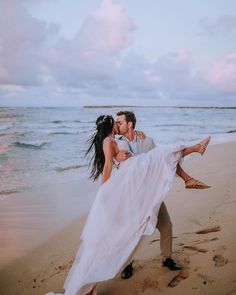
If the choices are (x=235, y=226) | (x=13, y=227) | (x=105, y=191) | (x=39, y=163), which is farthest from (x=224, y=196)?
(x=39, y=163)

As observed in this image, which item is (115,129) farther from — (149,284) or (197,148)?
(149,284)

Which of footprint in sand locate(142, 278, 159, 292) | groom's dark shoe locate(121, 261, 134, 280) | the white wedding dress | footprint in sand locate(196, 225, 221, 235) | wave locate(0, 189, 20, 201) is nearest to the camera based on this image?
the white wedding dress

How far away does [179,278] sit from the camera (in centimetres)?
386

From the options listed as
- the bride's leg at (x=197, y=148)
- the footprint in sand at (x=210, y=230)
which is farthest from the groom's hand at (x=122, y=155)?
the footprint in sand at (x=210, y=230)

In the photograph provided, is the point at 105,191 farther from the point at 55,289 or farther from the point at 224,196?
the point at 224,196

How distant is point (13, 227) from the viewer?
6.66 meters

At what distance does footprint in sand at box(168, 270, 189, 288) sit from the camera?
3.78 meters

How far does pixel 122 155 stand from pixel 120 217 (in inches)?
27.2

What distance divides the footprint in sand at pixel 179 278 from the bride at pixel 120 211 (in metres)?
0.72

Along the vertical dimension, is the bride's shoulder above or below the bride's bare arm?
above

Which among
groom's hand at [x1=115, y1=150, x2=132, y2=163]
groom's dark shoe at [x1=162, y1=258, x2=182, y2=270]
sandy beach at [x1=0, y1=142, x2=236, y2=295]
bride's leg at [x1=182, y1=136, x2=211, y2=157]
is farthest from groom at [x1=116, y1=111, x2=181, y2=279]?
bride's leg at [x1=182, y1=136, x2=211, y2=157]

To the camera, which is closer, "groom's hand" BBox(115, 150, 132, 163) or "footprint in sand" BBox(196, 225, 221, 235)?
"groom's hand" BBox(115, 150, 132, 163)

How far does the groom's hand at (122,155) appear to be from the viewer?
12.5ft

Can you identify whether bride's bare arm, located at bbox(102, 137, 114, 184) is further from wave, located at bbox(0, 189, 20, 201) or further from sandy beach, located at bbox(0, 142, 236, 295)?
wave, located at bbox(0, 189, 20, 201)
